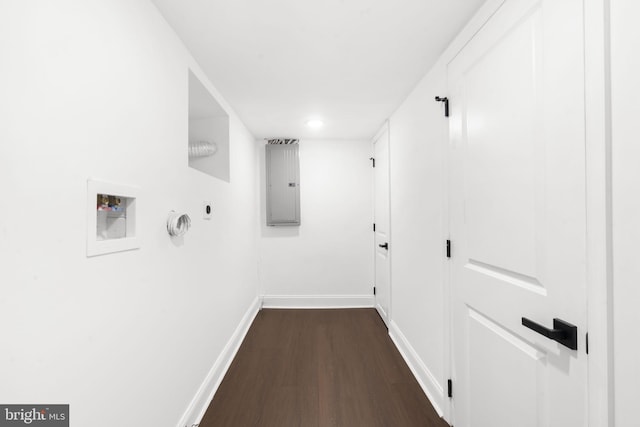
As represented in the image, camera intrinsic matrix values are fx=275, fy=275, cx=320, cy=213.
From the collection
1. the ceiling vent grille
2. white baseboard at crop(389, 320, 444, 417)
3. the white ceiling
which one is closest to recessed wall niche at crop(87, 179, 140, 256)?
the white ceiling

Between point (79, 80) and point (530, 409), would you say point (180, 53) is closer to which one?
point (79, 80)

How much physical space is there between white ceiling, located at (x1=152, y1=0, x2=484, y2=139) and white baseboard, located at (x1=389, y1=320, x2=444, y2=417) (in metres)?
2.17

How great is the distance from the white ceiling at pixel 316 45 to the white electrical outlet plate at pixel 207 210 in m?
0.94

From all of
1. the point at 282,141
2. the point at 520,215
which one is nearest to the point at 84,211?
the point at 520,215

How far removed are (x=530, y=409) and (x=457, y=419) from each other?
0.69 meters

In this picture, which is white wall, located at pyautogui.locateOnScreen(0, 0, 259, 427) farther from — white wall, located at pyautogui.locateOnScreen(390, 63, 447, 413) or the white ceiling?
white wall, located at pyautogui.locateOnScreen(390, 63, 447, 413)

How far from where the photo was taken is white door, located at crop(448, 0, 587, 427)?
0.88 m

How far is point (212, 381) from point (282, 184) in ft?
8.02

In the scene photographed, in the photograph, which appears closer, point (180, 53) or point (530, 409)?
point (530, 409)

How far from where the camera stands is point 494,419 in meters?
1.25

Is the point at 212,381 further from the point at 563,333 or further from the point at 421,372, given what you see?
the point at 563,333

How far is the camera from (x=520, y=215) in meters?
1.09

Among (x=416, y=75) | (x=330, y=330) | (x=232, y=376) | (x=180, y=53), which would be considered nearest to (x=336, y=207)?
(x=330, y=330)

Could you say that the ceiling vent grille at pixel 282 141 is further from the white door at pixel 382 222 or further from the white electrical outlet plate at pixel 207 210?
the white electrical outlet plate at pixel 207 210
